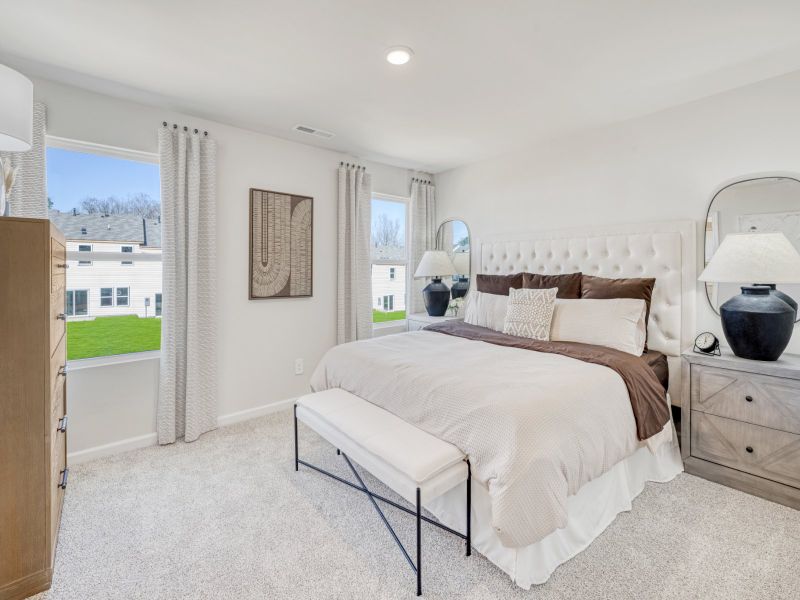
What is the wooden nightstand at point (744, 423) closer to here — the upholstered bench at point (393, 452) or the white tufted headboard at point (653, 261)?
the white tufted headboard at point (653, 261)

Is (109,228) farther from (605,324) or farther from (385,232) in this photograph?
(605,324)

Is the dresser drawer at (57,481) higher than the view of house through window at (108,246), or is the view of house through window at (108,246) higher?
the view of house through window at (108,246)

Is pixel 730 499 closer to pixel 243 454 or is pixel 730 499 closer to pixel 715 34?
pixel 715 34

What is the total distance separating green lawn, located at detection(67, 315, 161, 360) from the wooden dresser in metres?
1.35

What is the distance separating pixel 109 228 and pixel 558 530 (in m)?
3.39

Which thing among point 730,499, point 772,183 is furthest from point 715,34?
point 730,499

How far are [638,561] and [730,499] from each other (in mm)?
928

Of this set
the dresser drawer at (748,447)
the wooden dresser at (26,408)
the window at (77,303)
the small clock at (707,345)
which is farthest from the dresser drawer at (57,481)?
the small clock at (707,345)

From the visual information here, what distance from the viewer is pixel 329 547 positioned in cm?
176

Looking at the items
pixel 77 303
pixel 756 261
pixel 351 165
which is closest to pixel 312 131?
pixel 351 165

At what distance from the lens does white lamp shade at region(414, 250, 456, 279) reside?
405 cm

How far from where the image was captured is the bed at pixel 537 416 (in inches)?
57.5

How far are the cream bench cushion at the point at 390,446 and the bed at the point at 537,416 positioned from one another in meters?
0.08

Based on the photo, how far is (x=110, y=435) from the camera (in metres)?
2.68
